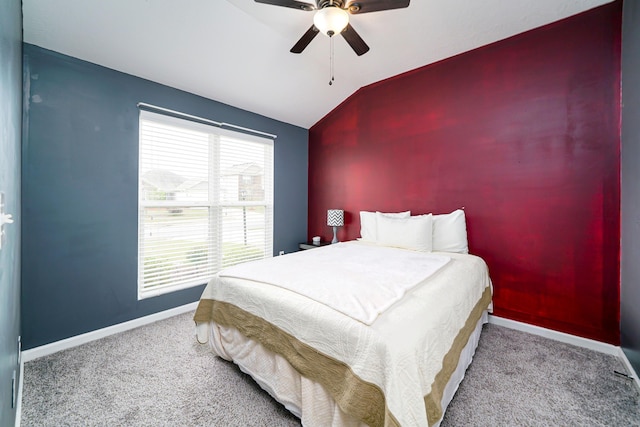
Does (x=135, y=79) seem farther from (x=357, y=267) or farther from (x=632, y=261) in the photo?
(x=632, y=261)

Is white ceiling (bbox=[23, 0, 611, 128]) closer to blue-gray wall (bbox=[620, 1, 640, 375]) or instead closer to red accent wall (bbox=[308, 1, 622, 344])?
red accent wall (bbox=[308, 1, 622, 344])

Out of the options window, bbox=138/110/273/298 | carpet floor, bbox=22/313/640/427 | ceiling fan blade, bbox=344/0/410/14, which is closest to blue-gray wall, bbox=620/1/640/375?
carpet floor, bbox=22/313/640/427

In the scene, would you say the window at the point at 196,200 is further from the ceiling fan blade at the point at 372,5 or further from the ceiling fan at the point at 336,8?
the ceiling fan blade at the point at 372,5

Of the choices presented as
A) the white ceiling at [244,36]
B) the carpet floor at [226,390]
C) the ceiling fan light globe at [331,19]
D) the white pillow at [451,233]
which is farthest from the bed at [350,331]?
the white ceiling at [244,36]

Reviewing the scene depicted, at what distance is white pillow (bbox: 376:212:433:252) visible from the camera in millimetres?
2711

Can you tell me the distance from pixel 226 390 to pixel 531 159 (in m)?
3.26

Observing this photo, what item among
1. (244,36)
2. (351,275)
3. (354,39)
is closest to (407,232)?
(351,275)

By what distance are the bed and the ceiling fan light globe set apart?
5.78 ft

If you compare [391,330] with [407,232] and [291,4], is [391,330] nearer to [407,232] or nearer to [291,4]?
[407,232]


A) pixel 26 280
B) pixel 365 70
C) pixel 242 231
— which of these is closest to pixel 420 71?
pixel 365 70

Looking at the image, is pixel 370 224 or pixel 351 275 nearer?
pixel 351 275

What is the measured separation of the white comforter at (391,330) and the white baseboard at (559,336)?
1200mm

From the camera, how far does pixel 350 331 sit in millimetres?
1168

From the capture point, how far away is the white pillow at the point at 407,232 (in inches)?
107
